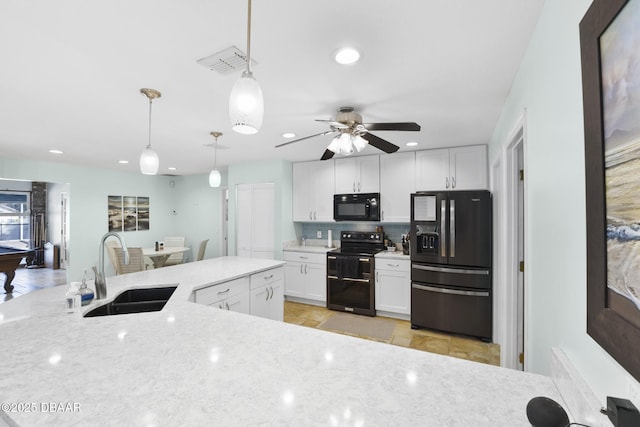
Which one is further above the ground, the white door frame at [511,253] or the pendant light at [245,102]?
the pendant light at [245,102]

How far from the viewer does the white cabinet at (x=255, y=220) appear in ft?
16.1

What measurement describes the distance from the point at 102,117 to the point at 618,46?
350 cm

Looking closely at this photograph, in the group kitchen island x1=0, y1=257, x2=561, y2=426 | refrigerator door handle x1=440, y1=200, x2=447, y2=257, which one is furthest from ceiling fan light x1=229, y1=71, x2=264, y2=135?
refrigerator door handle x1=440, y1=200, x2=447, y2=257

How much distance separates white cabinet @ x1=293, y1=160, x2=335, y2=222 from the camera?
476 centimetres

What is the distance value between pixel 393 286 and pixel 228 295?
7.77 ft

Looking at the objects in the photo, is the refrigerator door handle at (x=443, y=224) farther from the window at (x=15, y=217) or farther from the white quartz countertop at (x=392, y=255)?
the window at (x=15, y=217)

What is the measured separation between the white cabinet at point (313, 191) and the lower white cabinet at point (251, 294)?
1690mm

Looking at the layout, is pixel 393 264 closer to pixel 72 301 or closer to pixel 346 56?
pixel 346 56

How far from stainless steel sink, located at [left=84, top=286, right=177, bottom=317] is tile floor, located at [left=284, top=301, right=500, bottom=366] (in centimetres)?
206

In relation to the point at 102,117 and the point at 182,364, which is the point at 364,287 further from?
the point at 102,117

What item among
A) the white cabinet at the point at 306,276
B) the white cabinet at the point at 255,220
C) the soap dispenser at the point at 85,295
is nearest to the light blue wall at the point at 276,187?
the white cabinet at the point at 255,220

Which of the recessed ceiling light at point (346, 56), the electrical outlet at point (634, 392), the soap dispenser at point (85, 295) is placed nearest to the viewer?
the electrical outlet at point (634, 392)

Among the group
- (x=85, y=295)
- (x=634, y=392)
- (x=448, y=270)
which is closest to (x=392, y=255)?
(x=448, y=270)

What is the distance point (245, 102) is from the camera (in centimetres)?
104
